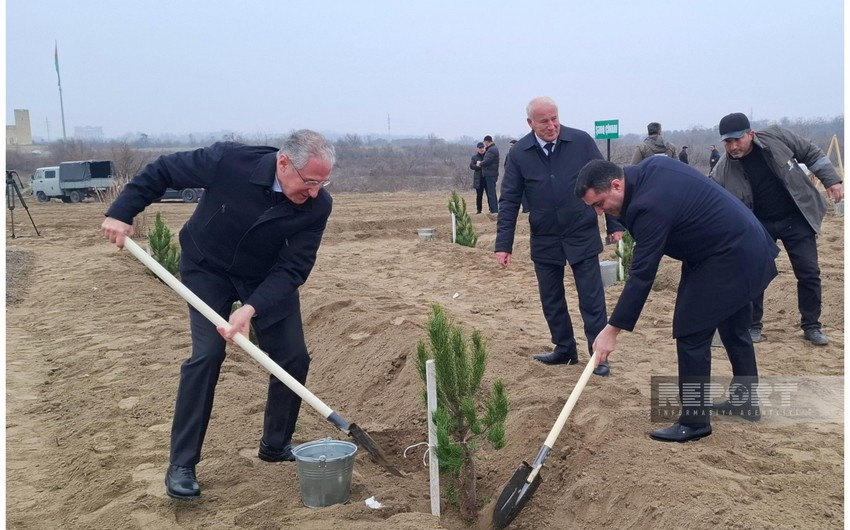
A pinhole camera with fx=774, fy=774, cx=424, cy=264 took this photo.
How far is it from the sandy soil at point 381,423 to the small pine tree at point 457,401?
35 cm

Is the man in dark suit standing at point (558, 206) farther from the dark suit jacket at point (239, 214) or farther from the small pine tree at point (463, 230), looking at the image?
the small pine tree at point (463, 230)

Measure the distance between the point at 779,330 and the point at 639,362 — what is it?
1741 millimetres

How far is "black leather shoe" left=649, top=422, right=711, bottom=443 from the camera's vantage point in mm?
4418

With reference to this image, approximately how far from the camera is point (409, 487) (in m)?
4.33

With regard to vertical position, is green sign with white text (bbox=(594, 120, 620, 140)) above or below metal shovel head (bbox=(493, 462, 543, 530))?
above

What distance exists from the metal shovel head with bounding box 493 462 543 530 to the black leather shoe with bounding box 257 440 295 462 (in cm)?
126

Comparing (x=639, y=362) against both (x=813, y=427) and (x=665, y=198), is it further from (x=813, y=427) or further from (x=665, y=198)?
(x=665, y=198)

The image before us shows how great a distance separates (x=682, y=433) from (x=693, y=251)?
105 centimetres

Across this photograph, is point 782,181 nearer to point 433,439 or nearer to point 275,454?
point 433,439

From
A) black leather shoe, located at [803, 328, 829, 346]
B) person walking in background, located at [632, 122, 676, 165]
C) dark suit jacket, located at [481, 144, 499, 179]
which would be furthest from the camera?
dark suit jacket, located at [481, 144, 499, 179]

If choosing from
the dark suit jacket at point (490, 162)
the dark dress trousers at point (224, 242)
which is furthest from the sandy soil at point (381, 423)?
the dark suit jacket at point (490, 162)

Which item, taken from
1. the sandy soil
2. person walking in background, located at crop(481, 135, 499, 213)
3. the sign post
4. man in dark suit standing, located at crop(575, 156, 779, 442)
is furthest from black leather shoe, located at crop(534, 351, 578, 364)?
person walking in background, located at crop(481, 135, 499, 213)

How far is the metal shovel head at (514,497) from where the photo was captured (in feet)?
12.6

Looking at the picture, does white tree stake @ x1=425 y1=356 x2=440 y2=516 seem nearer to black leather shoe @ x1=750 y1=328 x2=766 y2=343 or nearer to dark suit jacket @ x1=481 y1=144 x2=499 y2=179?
black leather shoe @ x1=750 y1=328 x2=766 y2=343
